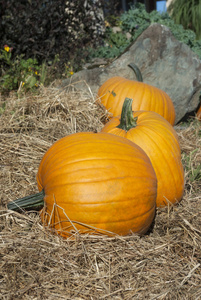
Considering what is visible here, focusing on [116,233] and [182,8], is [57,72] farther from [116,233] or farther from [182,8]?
[182,8]

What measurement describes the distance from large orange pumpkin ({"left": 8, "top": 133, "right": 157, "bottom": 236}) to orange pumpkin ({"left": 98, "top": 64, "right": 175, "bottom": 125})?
5.45ft

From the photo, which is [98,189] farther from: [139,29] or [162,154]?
[139,29]

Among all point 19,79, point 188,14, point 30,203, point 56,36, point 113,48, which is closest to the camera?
point 30,203

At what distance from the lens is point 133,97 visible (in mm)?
3611

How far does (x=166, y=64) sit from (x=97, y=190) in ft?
11.6

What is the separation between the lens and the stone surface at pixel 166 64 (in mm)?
4895

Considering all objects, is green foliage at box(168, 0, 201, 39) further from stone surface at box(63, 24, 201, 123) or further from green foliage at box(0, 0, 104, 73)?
stone surface at box(63, 24, 201, 123)

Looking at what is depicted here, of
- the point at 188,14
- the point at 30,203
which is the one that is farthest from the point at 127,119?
the point at 188,14

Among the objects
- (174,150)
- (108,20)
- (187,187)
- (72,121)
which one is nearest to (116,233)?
(174,150)

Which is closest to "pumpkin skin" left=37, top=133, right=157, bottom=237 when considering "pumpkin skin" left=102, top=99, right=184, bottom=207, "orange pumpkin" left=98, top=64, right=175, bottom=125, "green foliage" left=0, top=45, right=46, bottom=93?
"pumpkin skin" left=102, top=99, right=184, bottom=207

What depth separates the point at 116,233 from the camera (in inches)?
75.9

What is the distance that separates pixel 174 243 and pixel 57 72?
4.41 metres

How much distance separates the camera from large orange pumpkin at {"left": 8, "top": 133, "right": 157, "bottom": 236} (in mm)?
1858

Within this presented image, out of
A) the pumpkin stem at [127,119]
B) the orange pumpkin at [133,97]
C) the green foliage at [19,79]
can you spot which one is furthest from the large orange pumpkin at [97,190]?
the green foliage at [19,79]
